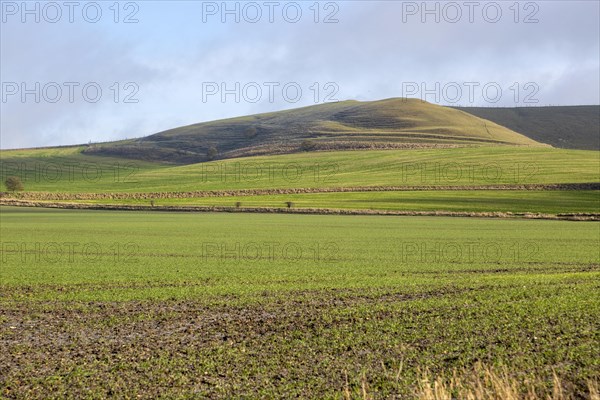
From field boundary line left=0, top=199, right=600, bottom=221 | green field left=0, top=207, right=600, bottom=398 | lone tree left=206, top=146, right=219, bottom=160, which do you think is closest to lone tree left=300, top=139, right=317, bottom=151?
lone tree left=206, top=146, right=219, bottom=160

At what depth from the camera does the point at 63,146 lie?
195 metres

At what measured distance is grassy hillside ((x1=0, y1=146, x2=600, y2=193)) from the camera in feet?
326

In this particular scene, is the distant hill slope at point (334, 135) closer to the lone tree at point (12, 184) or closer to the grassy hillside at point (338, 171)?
the grassy hillside at point (338, 171)

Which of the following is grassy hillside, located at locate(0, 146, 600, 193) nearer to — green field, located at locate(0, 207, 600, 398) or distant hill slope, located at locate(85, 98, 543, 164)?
distant hill slope, located at locate(85, 98, 543, 164)

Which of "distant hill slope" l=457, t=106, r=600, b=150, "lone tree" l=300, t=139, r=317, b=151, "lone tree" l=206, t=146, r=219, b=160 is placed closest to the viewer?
"lone tree" l=300, t=139, r=317, b=151

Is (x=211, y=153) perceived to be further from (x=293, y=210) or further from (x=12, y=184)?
(x=293, y=210)

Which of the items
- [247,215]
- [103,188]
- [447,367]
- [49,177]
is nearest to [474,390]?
[447,367]

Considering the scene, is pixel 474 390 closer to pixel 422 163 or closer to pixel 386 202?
pixel 386 202

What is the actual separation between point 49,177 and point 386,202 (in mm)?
71707

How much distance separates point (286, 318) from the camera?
63.7 feet

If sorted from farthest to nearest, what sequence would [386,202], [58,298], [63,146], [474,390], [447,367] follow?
[63,146] < [386,202] < [58,298] < [447,367] < [474,390]

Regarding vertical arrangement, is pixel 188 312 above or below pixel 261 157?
below

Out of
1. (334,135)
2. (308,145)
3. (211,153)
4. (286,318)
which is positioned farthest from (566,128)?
(286,318)

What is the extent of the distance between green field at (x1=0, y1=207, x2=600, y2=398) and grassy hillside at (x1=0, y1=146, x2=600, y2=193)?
2349 inches
